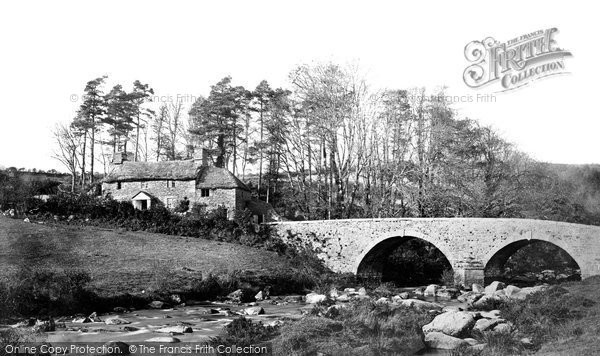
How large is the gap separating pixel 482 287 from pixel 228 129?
78.9ft

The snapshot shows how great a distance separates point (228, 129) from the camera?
43031 mm

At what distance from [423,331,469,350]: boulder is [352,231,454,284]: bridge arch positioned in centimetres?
1391

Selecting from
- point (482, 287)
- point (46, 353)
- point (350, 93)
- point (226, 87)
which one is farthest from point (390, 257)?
point (46, 353)

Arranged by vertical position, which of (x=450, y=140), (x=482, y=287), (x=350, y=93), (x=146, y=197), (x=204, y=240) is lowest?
(x=482, y=287)

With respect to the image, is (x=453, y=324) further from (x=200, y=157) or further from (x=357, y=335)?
(x=200, y=157)

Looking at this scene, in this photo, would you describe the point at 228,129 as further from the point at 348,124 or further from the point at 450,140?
the point at 450,140

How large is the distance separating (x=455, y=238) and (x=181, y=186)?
18211mm

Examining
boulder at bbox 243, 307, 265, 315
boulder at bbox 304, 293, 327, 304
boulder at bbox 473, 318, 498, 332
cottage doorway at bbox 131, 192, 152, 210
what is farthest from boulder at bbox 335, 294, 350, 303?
cottage doorway at bbox 131, 192, 152, 210

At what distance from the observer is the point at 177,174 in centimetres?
3669

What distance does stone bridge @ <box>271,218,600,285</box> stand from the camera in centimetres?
2423

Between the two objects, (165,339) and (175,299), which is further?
(175,299)

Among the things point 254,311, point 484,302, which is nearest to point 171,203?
point 254,311

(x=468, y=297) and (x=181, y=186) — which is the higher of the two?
(x=181, y=186)

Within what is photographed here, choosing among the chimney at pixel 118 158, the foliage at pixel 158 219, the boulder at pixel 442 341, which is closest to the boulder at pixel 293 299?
the foliage at pixel 158 219
